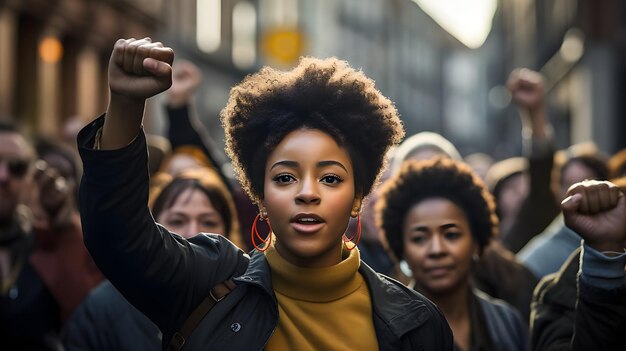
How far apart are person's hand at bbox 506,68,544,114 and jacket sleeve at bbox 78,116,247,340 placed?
3773mm

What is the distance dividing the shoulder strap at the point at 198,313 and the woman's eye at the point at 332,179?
0.42 meters

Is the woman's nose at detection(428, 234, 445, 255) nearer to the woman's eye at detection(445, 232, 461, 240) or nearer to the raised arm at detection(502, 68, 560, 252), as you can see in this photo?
the woman's eye at detection(445, 232, 461, 240)

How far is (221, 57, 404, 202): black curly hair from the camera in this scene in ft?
11.3

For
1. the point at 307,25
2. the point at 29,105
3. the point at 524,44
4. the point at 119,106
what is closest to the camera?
the point at 119,106

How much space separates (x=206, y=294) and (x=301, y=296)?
0.29 m

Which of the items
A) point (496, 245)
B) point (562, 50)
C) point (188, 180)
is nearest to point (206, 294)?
point (188, 180)

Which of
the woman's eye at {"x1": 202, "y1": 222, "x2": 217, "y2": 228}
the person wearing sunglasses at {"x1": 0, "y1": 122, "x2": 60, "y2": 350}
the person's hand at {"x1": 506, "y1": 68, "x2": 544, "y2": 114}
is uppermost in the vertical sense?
the person's hand at {"x1": 506, "y1": 68, "x2": 544, "y2": 114}

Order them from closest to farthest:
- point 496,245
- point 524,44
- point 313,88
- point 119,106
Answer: point 119,106 → point 313,88 → point 496,245 → point 524,44

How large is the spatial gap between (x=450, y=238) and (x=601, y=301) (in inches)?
62.9

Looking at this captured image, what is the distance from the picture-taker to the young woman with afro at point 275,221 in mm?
2916

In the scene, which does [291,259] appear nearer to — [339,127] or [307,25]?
[339,127]

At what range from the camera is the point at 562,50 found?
95.1ft

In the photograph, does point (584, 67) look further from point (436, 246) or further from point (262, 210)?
point (262, 210)

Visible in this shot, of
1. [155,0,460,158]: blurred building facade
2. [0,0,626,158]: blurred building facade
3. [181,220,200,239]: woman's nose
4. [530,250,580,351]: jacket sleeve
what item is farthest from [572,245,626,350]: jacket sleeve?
[155,0,460,158]: blurred building facade
